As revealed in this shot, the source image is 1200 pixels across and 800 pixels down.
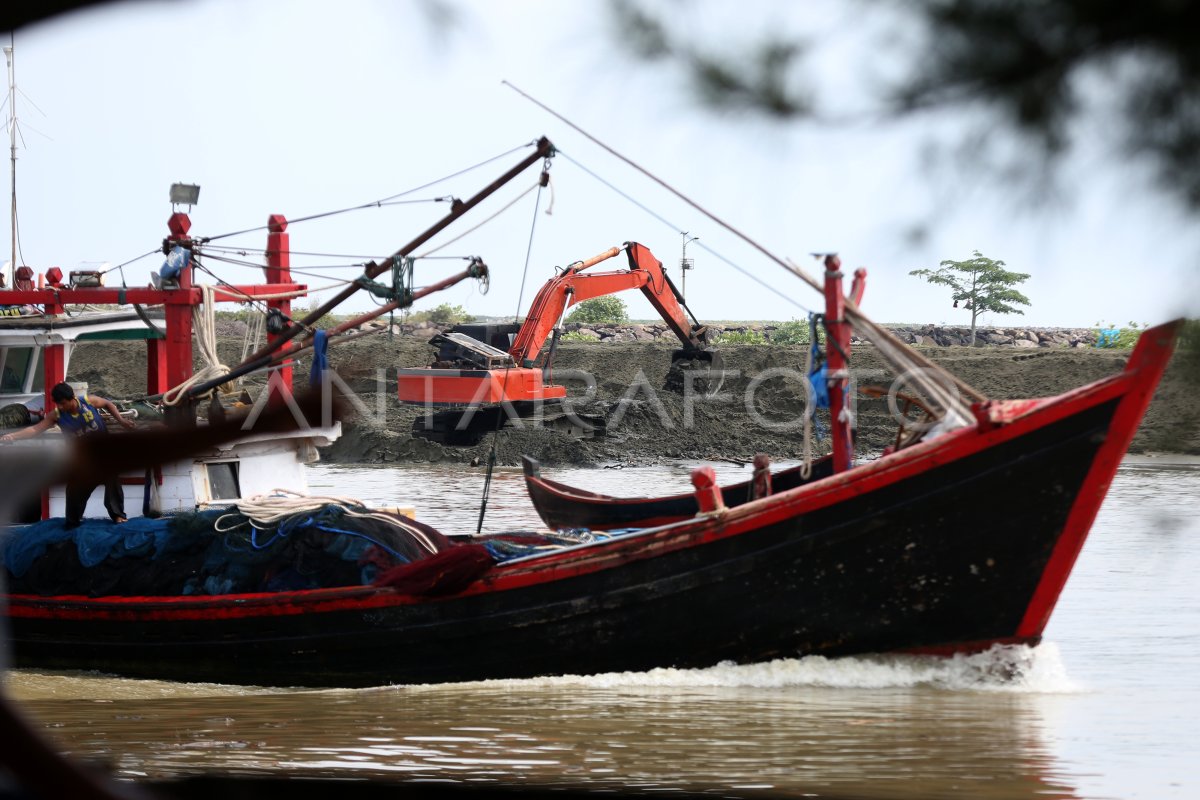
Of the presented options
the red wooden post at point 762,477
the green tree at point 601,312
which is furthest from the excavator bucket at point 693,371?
the green tree at point 601,312

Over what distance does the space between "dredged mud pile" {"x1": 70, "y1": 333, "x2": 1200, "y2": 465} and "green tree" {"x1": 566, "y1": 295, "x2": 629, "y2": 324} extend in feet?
65.2

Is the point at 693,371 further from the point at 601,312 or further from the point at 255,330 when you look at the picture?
the point at 601,312

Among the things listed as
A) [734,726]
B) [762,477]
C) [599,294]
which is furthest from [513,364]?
[734,726]

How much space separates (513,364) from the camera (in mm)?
23594

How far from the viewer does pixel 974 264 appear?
152ft

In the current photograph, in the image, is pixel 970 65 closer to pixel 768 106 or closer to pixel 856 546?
pixel 768 106

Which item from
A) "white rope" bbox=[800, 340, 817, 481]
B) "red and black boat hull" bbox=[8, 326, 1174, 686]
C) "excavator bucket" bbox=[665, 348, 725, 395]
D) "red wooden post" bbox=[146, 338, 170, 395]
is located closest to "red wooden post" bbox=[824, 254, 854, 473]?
"white rope" bbox=[800, 340, 817, 481]

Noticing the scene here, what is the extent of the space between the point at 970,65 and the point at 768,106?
53 centimetres

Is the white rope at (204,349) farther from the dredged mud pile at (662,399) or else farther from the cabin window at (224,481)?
the dredged mud pile at (662,399)

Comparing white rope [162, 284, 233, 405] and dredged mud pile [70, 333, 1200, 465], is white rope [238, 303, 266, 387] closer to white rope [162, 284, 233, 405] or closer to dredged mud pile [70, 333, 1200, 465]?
white rope [162, 284, 233, 405]

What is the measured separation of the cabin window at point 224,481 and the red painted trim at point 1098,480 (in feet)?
21.0

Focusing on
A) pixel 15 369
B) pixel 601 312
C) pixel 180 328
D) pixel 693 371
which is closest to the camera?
pixel 180 328

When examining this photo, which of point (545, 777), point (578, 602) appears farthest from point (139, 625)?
point (545, 777)

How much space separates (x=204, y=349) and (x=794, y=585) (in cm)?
502
